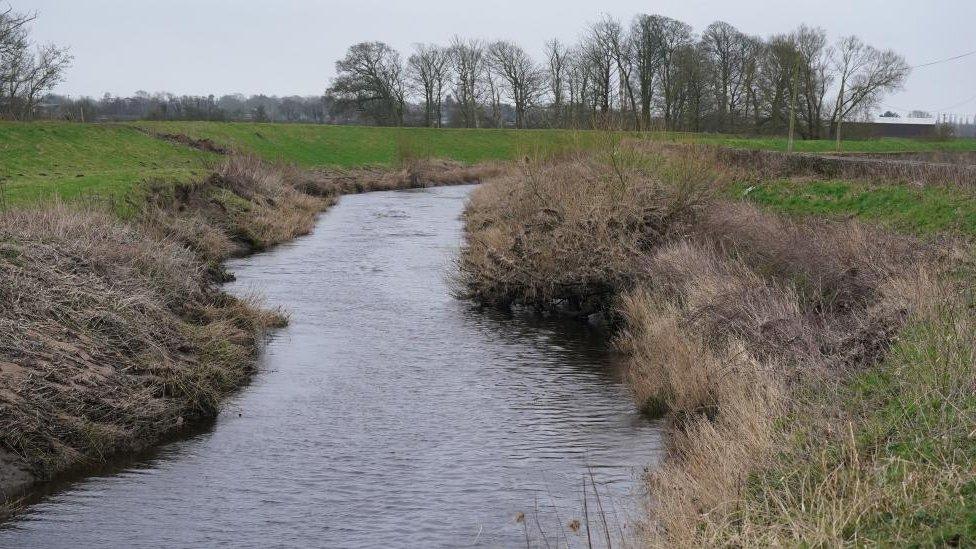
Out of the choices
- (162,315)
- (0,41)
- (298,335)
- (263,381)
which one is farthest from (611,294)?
(0,41)

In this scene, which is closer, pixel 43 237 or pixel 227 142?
pixel 43 237

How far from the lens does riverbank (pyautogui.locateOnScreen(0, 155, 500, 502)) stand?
33.1ft

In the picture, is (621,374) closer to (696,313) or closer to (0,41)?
(696,313)

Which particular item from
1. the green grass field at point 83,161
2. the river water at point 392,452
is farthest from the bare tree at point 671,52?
the river water at point 392,452

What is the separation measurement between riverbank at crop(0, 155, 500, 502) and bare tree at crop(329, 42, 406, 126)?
5966 centimetres

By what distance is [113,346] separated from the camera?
39.1 feet

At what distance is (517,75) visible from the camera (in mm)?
81500

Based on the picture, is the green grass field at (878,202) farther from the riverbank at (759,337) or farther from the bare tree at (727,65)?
the bare tree at (727,65)

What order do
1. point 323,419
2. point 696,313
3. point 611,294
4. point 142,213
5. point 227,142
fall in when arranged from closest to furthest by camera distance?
1. point 323,419
2. point 696,313
3. point 611,294
4. point 142,213
5. point 227,142

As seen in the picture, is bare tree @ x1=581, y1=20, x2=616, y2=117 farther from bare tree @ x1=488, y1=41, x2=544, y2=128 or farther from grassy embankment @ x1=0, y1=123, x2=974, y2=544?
grassy embankment @ x1=0, y1=123, x2=974, y2=544

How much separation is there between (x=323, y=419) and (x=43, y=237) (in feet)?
18.1

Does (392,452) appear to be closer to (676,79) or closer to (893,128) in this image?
(676,79)

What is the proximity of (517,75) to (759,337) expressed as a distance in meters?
72.5

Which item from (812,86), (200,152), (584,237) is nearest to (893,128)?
(812,86)
